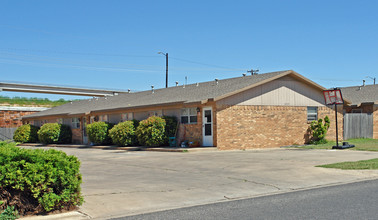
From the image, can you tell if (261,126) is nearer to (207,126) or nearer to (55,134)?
(207,126)

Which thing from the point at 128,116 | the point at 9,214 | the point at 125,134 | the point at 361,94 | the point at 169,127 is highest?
the point at 361,94

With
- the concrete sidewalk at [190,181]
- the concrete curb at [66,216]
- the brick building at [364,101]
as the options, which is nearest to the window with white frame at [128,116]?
the concrete sidewalk at [190,181]

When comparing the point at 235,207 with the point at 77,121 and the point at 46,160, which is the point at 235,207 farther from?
the point at 77,121

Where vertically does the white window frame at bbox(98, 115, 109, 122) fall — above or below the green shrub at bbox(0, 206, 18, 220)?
above

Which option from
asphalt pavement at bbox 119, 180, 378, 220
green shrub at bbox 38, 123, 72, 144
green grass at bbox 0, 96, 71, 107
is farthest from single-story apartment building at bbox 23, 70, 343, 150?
green grass at bbox 0, 96, 71, 107

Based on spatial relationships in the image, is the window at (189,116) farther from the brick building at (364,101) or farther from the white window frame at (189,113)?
the brick building at (364,101)

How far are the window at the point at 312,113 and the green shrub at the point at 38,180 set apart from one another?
2145cm

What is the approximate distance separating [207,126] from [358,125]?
12634mm

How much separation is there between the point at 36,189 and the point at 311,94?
22.6 m

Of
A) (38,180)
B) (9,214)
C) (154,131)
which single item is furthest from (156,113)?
(9,214)

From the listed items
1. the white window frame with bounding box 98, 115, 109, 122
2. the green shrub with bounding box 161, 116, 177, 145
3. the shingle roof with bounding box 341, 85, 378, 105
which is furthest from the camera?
the shingle roof with bounding box 341, 85, 378, 105

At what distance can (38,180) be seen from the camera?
7387mm

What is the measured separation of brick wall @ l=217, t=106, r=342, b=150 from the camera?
76.2ft

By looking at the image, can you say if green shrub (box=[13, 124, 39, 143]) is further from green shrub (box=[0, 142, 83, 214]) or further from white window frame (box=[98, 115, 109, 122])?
green shrub (box=[0, 142, 83, 214])
